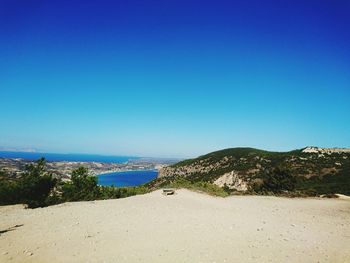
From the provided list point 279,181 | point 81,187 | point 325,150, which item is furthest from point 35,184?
point 325,150

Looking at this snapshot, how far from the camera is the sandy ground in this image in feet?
26.2

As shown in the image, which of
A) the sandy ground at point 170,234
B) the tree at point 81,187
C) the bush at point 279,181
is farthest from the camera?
the bush at point 279,181

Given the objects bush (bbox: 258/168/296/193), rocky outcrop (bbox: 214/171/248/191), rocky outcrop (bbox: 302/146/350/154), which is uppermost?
rocky outcrop (bbox: 302/146/350/154)

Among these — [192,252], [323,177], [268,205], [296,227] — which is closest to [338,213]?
[268,205]

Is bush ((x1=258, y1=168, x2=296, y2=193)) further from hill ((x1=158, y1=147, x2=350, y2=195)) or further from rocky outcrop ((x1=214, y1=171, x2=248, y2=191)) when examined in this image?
rocky outcrop ((x1=214, y1=171, x2=248, y2=191))

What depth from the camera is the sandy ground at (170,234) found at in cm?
798

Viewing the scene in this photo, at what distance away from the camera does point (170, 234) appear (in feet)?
32.8

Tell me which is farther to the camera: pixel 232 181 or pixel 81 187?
pixel 232 181

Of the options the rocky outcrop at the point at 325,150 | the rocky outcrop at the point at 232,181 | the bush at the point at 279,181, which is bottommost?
the rocky outcrop at the point at 232,181

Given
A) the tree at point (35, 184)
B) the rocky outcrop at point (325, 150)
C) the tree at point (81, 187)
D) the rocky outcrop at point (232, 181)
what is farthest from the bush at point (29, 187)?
the rocky outcrop at point (325, 150)

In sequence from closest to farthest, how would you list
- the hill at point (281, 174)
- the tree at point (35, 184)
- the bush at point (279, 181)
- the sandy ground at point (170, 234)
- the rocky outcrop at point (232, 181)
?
the sandy ground at point (170, 234)
the tree at point (35, 184)
the bush at point (279, 181)
the hill at point (281, 174)
the rocky outcrop at point (232, 181)

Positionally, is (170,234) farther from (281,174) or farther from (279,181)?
(281,174)

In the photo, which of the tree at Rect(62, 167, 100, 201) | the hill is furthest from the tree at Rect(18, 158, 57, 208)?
the hill

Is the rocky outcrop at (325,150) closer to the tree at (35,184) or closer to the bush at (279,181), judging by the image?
the bush at (279,181)
